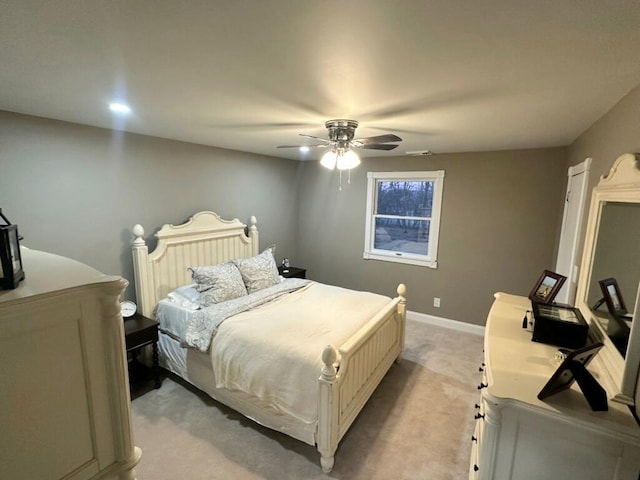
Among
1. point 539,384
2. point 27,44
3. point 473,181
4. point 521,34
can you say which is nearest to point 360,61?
point 521,34

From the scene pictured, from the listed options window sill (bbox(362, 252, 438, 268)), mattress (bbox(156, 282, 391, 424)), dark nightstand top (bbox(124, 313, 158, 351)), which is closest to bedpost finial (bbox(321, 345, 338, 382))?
mattress (bbox(156, 282, 391, 424))

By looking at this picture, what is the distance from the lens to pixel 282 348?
2186 millimetres

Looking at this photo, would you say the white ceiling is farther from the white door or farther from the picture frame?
the picture frame

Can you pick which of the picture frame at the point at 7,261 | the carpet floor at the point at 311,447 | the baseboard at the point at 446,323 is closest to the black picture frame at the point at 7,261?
the picture frame at the point at 7,261

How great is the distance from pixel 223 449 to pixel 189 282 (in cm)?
178

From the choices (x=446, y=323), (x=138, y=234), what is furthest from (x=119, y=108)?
(x=446, y=323)

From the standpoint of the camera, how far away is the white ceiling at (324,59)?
892 millimetres

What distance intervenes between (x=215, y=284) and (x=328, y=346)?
4.98 feet

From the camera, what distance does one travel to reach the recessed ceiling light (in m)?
1.91

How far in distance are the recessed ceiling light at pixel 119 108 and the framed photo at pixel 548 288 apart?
2948 mm

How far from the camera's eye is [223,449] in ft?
7.07

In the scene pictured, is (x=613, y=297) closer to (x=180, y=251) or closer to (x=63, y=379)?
(x=63, y=379)

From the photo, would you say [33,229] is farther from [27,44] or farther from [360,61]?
[360,61]

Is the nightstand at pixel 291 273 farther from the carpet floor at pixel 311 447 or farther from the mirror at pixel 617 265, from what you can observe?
the mirror at pixel 617 265
